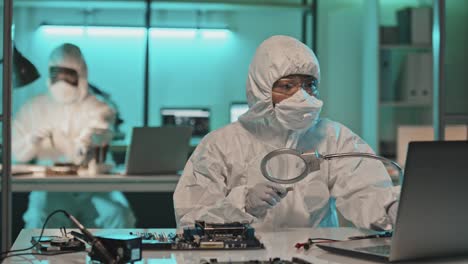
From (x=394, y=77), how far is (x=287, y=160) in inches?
119

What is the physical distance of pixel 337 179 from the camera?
221cm

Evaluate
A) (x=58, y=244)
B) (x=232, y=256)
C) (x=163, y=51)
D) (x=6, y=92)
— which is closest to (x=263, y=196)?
(x=232, y=256)

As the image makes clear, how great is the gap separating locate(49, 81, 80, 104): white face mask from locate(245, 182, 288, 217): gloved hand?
2.83 m

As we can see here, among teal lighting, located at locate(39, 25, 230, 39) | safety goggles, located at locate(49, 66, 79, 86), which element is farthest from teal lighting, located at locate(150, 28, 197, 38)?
safety goggles, located at locate(49, 66, 79, 86)

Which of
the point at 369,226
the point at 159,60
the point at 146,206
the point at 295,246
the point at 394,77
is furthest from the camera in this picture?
the point at 159,60

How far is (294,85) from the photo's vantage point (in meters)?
2.28

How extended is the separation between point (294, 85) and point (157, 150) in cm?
174

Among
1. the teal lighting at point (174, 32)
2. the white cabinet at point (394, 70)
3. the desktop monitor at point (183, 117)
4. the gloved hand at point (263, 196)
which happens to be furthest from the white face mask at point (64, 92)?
the gloved hand at point (263, 196)

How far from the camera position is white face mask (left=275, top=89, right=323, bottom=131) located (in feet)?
7.00

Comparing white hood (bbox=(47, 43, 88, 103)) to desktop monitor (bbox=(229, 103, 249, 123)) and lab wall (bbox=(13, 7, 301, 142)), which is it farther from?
desktop monitor (bbox=(229, 103, 249, 123))

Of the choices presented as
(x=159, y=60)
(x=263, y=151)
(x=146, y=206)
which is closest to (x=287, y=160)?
(x=263, y=151)

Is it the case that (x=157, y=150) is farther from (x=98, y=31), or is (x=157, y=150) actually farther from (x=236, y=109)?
(x=98, y=31)

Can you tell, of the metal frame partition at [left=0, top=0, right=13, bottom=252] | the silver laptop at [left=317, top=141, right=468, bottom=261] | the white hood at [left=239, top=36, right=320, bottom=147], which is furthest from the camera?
the metal frame partition at [left=0, top=0, right=13, bottom=252]

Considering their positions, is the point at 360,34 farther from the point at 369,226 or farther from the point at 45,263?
the point at 45,263
